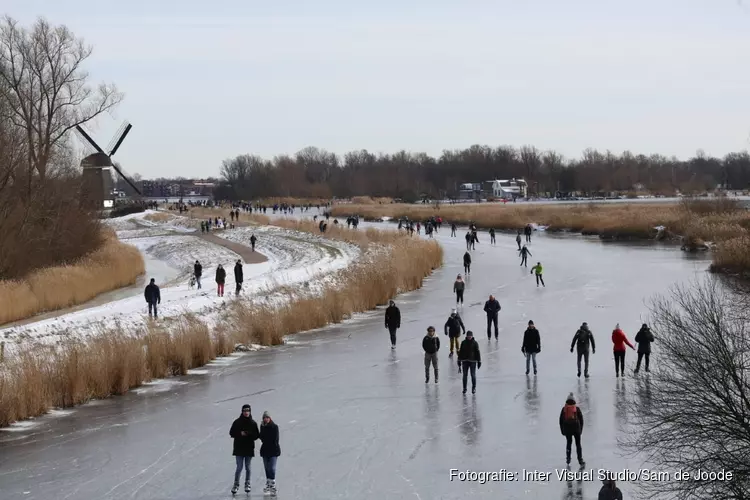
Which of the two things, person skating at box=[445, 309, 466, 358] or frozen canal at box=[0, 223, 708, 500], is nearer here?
frozen canal at box=[0, 223, 708, 500]

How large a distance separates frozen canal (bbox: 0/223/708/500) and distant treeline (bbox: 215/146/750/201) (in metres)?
130

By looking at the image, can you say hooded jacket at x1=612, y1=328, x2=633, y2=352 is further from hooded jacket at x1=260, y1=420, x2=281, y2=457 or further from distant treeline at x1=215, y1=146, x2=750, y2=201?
distant treeline at x1=215, y1=146, x2=750, y2=201

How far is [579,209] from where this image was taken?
78000 mm

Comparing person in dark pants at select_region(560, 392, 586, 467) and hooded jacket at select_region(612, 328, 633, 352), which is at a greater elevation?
hooded jacket at select_region(612, 328, 633, 352)

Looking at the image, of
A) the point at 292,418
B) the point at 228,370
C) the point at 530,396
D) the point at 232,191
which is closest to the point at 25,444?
the point at 292,418

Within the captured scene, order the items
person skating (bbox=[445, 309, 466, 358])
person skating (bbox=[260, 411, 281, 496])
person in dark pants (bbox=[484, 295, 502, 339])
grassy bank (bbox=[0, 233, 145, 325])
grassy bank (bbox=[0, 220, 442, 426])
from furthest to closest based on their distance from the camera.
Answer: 1. grassy bank (bbox=[0, 233, 145, 325])
2. person in dark pants (bbox=[484, 295, 502, 339])
3. person skating (bbox=[445, 309, 466, 358])
4. grassy bank (bbox=[0, 220, 442, 426])
5. person skating (bbox=[260, 411, 281, 496])

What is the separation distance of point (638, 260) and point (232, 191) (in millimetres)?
146515

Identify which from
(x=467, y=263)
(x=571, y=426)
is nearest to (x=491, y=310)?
(x=571, y=426)

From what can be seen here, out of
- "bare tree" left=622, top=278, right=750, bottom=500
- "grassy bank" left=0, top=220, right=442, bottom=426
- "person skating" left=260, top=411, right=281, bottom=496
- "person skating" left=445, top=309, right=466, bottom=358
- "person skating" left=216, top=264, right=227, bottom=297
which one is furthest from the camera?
"person skating" left=216, top=264, right=227, bottom=297

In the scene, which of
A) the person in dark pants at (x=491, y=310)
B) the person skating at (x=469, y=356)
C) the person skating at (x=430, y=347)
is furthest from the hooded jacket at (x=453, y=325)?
the person skating at (x=469, y=356)

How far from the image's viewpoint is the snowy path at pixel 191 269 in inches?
930

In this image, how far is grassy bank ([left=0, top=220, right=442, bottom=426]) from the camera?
15.6 meters

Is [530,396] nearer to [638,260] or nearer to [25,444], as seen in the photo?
[25,444]

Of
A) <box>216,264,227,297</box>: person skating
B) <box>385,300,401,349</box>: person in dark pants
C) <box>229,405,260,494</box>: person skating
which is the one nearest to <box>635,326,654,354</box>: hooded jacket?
<box>385,300,401,349</box>: person in dark pants
